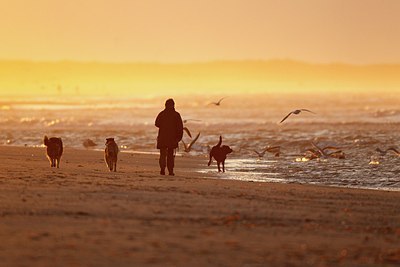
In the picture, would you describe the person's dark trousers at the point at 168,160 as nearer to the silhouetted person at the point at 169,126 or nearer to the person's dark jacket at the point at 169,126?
the silhouetted person at the point at 169,126

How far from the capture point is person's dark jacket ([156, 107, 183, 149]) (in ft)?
62.8

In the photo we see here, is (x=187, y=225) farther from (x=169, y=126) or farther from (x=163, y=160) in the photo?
(x=163, y=160)

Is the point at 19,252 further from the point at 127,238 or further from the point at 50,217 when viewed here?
the point at 50,217

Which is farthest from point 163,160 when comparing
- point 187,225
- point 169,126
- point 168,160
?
point 187,225

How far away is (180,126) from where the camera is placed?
19.2 meters

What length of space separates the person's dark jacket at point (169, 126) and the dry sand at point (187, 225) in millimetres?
3167

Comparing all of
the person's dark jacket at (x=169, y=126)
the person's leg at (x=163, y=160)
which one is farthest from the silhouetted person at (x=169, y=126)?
the person's leg at (x=163, y=160)

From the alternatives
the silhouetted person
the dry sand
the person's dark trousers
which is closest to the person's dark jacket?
the silhouetted person

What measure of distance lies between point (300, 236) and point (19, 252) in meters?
3.09

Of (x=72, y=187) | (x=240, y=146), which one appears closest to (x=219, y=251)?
(x=72, y=187)

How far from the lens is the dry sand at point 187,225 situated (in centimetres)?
937

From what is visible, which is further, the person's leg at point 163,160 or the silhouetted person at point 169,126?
the person's leg at point 163,160

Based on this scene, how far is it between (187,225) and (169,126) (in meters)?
8.28

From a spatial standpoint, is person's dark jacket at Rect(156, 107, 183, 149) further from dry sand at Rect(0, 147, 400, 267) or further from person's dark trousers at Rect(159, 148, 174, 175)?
dry sand at Rect(0, 147, 400, 267)
